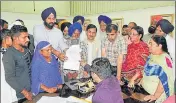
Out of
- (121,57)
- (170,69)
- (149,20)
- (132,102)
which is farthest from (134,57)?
(149,20)

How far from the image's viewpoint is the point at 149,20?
5.02m

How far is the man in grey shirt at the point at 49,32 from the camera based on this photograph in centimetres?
311

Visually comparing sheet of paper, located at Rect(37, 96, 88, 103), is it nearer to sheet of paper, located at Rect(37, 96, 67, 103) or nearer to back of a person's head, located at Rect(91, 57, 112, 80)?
sheet of paper, located at Rect(37, 96, 67, 103)

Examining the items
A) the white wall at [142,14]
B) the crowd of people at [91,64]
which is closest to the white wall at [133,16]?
the white wall at [142,14]

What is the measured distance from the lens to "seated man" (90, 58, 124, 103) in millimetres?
1737

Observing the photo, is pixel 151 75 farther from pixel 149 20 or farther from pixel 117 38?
pixel 149 20

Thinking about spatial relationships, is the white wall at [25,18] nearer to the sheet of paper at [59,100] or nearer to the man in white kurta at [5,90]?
the man in white kurta at [5,90]

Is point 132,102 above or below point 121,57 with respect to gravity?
below

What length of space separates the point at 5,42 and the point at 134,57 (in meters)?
1.56

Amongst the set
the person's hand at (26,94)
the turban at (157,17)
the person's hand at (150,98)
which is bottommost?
the person's hand at (150,98)

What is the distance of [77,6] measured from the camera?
7.29 meters

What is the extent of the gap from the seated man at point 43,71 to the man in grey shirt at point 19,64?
0.08m

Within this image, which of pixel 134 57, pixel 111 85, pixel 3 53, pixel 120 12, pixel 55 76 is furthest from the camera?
pixel 120 12

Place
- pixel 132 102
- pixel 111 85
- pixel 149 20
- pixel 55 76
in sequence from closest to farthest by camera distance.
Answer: pixel 111 85
pixel 132 102
pixel 55 76
pixel 149 20
